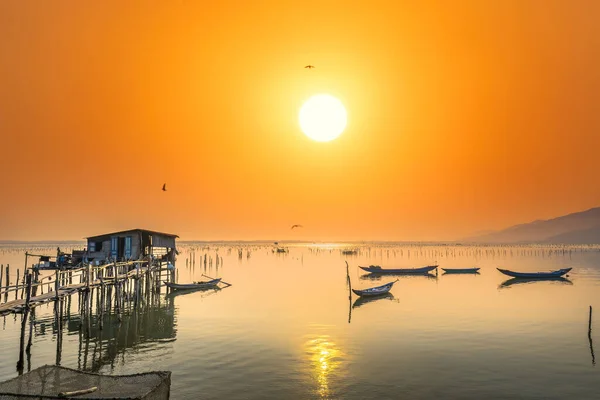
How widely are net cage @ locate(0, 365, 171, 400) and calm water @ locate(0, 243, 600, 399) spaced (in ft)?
11.9

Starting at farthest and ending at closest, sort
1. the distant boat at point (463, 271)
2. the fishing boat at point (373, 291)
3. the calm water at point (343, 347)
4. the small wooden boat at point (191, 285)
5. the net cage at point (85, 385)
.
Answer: the distant boat at point (463, 271) → the small wooden boat at point (191, 285) → the fishing boat at point (373, 291) → the calm water at point (343, 347) → the net cage at point (85, 385)

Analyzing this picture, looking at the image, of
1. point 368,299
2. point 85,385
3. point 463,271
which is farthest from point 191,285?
point 463,271

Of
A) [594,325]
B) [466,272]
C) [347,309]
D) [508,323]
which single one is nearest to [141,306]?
[347,309]

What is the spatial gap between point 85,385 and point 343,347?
15.8m

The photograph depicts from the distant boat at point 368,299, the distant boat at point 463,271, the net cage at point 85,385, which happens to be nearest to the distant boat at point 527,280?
the distant boat at point 463,271

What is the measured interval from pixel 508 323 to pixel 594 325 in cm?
600

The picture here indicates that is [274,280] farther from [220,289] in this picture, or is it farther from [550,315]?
[550,315]

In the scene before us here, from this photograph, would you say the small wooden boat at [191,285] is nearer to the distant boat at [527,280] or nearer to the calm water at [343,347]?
the calm water at [343,347]

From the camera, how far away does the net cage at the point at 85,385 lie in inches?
589

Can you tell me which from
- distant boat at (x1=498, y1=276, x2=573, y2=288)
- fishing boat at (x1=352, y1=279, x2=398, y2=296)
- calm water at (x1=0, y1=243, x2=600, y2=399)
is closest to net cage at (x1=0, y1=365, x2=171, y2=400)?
calm water at (x1=0, y1=243, x2=600, y2=399)

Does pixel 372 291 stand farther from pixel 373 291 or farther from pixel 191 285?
pixel 191 285

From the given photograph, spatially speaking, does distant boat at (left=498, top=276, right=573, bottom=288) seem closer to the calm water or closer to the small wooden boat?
the calm water

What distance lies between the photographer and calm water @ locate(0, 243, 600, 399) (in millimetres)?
20656

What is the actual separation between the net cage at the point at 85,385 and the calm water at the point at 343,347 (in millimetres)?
3621
